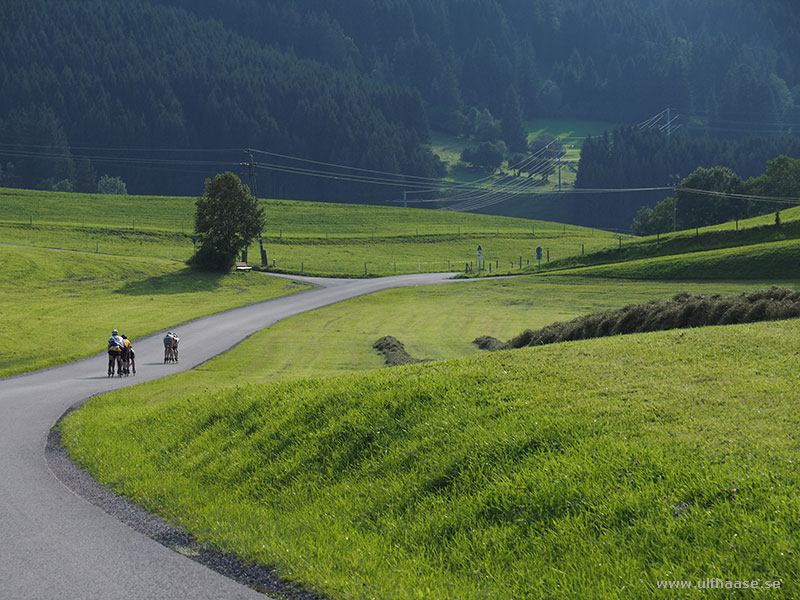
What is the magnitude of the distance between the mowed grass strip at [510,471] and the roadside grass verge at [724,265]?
57333 mm

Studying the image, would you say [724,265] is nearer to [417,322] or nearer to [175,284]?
[417,322]

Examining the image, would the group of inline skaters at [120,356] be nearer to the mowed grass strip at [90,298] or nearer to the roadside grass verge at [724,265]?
the mowed grass strip at [90,298]

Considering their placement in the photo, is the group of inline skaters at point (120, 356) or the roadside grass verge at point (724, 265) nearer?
the group of inline skaters at point (120, 356)

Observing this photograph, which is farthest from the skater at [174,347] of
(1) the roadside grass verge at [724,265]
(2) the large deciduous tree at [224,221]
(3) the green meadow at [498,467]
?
(1) the roadside grass verge at [724,265]

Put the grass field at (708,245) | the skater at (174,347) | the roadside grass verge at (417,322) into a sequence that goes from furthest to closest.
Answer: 1. the grass field at (708,245)
2. the skater at (174,347)
3. the roadside grass verge at (417,322)

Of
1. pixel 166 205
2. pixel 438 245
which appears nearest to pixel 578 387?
pixel 438 245

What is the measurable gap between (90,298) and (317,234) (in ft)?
227

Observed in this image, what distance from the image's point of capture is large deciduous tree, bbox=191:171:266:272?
272ft

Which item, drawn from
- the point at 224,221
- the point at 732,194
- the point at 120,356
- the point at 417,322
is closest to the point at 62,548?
the point at 120,356

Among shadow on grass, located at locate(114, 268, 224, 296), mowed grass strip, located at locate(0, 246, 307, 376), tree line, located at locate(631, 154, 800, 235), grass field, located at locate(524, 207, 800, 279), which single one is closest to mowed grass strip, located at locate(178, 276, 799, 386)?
grass field, located at locate(524, 207, 800, 279)

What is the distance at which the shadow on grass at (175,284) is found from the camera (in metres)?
73.2

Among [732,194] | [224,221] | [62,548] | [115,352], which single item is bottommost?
[115,352]

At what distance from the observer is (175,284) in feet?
254

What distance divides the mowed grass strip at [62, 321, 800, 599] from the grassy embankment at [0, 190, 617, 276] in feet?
256
